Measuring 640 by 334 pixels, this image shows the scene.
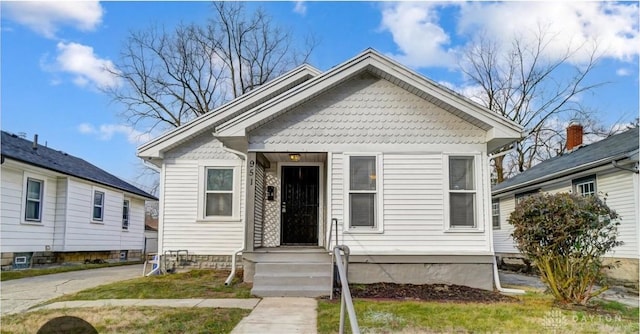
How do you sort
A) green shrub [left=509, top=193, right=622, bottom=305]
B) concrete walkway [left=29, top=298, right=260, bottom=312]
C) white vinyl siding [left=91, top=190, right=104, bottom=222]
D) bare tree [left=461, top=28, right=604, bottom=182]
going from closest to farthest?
1. concrete walkway [left=29, top=298, right=260, bottom=312]
2. green shrub [left=509, top=193, right=622, bottom=305]
3. white vinyl siding [left=91, top=190, right=104, bottom=222]
4. bare tree [left=461, top=28, right=604, bottom=182]

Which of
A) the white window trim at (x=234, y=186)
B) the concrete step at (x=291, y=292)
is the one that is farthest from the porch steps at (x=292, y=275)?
the white window trim at (x=234, y=186)

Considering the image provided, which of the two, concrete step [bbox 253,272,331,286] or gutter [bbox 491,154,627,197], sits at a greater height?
gutter [bbox 491,154,627,197]

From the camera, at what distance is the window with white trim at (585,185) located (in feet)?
41.1

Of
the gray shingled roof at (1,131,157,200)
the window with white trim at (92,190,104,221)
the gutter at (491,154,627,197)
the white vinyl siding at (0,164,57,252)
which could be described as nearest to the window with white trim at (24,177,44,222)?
the white vinyl siding at (0,164,57,252)

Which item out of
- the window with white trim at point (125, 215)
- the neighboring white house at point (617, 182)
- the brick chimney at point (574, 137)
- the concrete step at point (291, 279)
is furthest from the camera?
the window with white trim at point (125, 215)

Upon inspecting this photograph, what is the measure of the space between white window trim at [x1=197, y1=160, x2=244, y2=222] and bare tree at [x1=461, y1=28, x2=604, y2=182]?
1945 cm

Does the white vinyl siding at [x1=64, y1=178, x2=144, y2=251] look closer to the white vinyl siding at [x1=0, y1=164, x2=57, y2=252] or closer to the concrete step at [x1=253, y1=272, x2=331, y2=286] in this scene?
the white vinyl siding at [x1=0, y1=164, x2=57, y2=252]

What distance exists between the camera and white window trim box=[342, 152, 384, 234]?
9.28 meters

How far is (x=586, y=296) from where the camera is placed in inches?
289

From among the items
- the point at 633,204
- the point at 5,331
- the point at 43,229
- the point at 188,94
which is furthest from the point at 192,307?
the point at 188,94

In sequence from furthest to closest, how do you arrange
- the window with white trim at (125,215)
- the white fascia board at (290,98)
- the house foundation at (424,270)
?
the window with white trim at (125,215) → the white fascia board at (290,98) → the house foundation at (424,270)

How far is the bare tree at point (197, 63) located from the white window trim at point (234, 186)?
52.5 feet

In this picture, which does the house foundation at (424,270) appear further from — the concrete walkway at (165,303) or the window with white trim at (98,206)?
the window with white trim at (98,206)

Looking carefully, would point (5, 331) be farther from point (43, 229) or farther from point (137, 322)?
point (43, 229)
